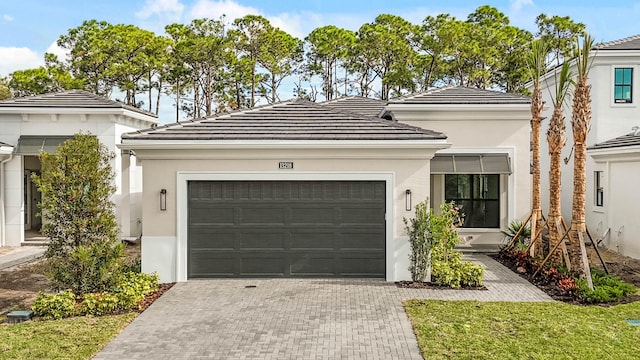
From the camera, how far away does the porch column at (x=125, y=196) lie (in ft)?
60.4

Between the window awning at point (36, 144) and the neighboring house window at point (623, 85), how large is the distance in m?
20.4

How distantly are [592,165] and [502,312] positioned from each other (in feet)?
40.7

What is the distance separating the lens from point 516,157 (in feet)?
54.9

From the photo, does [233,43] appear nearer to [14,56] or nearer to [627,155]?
[14,56]

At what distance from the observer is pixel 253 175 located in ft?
Answer: 39.5

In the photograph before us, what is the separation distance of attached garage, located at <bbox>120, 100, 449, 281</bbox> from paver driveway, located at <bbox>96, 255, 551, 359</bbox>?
496 mm

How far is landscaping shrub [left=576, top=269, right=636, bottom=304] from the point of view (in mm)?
10172

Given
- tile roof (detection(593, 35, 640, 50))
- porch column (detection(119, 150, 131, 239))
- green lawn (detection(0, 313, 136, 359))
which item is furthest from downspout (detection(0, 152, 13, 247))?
tile roof (detection(593, 35, 640, 50))

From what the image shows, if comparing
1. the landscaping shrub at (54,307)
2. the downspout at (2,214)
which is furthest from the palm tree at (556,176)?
the downspout at (2,214)

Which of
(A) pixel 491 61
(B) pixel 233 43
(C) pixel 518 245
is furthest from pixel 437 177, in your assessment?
(B) pixel 233 43

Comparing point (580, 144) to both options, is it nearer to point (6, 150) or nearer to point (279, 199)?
point (279, 199)

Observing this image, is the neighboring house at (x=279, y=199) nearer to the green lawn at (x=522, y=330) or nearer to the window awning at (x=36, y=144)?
the green lawn at (x=522, y=330)

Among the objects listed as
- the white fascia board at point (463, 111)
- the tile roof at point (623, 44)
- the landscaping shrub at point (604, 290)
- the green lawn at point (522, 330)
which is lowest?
the green lawn at point (522, 330)

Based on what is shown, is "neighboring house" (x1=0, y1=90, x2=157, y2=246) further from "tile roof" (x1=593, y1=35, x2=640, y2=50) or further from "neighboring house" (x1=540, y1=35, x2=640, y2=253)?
"tile roof" (x1=593, y1=35, x2=640, y2=50)
